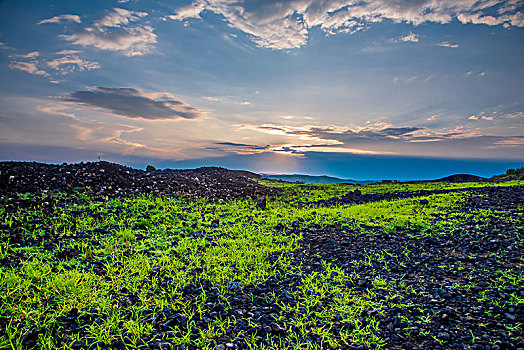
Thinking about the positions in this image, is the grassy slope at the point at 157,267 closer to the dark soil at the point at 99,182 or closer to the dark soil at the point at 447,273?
the dark soil at the point at 447,273

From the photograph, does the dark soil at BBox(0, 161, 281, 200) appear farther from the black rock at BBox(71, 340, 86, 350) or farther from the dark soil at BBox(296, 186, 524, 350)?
the black rock at BBox(71, 340, 86, 350)

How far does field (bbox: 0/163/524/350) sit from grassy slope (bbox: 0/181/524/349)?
3 cm

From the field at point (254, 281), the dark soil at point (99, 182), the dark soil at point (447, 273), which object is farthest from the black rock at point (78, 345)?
the dark soil at point (99, 182)

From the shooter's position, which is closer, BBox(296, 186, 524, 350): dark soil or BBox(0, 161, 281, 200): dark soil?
BBox(296, 186, 524, 350): dark soil

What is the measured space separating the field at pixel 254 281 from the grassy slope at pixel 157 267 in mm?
29

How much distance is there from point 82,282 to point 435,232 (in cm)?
1029

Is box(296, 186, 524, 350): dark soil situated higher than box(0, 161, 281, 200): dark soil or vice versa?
Result: box(0, 161, 281, 200): dark soil

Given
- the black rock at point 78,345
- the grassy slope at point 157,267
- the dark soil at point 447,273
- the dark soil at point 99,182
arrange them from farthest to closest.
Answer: the dark soil at point 99,182, the grassy slope at point 157,267, the dark soil at point 447,273, the black rock at point 78,345

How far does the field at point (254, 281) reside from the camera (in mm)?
3947

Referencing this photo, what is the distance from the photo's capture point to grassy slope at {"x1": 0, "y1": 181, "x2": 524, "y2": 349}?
410cm

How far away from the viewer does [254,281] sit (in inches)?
225

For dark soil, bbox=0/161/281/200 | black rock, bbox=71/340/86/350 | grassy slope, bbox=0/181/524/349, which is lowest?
black rock, bbox=71/340/86/350

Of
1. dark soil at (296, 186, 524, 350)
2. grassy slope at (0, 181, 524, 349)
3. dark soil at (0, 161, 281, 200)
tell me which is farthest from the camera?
dark soil at (0, 161, 281, 200)

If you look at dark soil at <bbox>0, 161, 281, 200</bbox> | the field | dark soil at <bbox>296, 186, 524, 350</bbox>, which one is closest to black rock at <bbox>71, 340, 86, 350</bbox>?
the field
